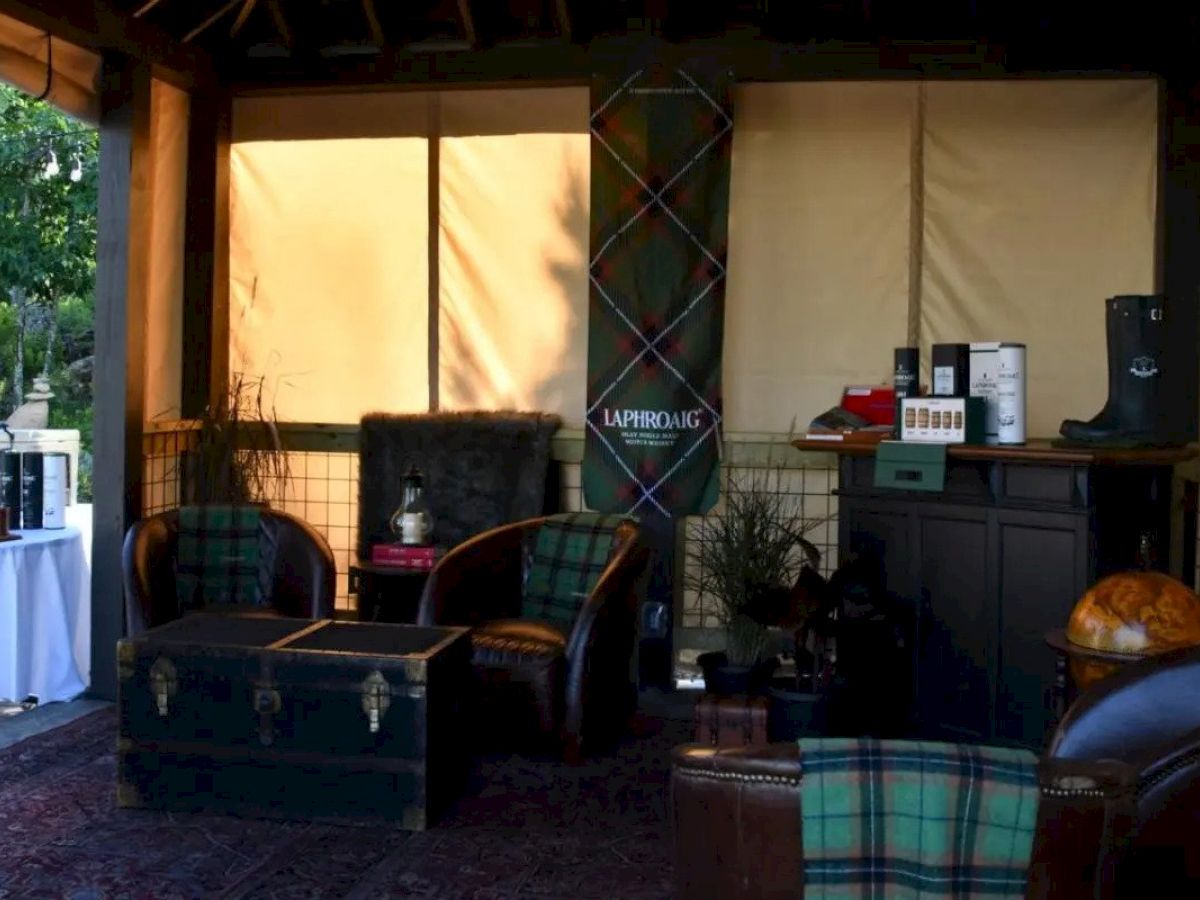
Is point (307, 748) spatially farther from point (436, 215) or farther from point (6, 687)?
point (436, 215)

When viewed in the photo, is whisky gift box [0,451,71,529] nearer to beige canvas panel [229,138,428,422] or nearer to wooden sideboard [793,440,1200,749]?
beige canvas panel [229,138,428,422]

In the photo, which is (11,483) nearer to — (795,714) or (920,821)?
(795,714)

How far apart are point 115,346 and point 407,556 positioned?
5.10ft

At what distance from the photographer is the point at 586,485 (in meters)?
6.27

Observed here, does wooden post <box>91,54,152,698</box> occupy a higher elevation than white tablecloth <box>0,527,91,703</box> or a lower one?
higher

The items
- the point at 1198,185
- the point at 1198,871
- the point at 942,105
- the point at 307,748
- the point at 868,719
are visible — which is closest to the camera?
the point at 1198,871

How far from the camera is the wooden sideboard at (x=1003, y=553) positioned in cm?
466

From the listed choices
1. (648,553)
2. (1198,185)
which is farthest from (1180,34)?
(648,553)

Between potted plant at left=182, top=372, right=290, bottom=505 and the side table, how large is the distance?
852mm

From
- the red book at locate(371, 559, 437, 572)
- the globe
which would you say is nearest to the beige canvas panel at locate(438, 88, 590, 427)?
the red book at locate(371, 559, 437, 572)

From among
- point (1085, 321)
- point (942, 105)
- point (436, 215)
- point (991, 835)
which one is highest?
point (942, 105)

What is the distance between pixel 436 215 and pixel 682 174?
130 centimetres

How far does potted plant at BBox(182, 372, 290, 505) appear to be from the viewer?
254 inches

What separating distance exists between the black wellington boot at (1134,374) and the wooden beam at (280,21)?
3.96 meters
